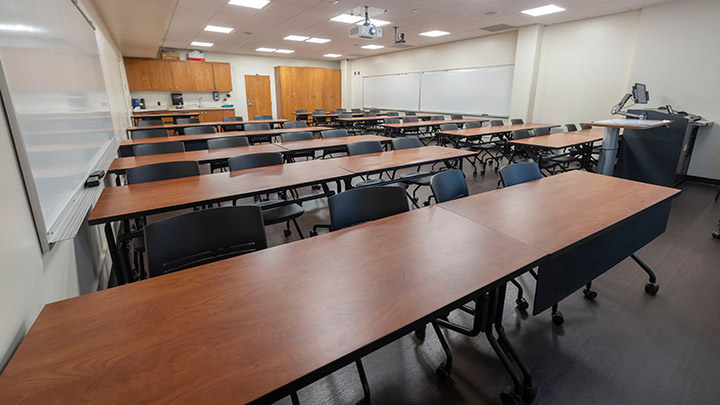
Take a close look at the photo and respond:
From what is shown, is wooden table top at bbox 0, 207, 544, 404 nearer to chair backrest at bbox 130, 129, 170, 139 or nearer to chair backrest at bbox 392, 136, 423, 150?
chair backrest at bbox 392, 136, 423, 150

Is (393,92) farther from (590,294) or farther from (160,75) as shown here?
(590,294)

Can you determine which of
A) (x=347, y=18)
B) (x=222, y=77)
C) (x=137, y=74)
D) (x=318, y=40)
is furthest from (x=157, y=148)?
(x=222, y=77)

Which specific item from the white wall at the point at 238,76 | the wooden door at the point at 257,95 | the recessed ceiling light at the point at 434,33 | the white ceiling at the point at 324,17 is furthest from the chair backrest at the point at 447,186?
the wooden door at the point at 257,95

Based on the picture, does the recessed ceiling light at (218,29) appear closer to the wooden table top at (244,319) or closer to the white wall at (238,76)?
the white wall at (238,76)

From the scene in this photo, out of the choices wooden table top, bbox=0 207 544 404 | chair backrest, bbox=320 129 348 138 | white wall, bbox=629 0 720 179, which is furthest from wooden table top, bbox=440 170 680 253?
white wall, bbox=629 0 720 179

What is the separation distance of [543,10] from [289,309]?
724cm

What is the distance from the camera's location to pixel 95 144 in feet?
8.59

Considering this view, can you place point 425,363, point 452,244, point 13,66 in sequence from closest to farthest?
point 13,66, point 452,244, point 425,363

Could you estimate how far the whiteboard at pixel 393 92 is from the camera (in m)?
10.9

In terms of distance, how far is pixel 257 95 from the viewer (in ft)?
39.4

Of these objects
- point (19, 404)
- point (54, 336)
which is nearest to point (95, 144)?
point (54, 336)

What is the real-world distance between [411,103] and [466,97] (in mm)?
2284

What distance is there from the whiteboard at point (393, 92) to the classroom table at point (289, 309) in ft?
32.2

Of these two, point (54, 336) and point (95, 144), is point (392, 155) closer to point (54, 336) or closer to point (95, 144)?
point (95, 144)
